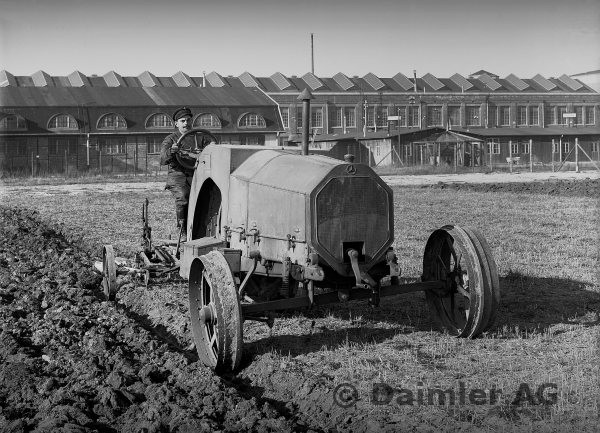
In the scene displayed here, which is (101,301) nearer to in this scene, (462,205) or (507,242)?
(507,242)

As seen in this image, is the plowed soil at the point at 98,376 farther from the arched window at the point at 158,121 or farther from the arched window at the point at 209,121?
the arched window at the point at 209,121

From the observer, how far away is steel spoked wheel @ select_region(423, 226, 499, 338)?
22.7 ft

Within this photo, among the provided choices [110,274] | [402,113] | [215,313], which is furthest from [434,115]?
[215,313]

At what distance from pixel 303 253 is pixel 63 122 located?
52.7m

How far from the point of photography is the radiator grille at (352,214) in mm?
6672

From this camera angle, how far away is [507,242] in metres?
13.5

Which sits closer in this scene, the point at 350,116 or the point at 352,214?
the point at 352,214

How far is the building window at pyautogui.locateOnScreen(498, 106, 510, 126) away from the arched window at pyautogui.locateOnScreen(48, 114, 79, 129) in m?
40.7

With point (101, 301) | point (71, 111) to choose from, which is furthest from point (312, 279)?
point (71, 111)

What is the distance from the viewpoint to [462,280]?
751cm

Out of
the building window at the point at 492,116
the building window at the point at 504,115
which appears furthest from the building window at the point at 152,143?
the building window at the point at 504,115

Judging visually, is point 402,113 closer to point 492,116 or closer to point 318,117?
point 318,117

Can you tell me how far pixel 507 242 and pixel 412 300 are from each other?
4.88 m

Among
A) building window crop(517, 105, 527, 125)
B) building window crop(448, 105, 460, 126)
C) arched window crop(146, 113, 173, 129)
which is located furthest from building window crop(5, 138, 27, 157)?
building window crop(517, 105, 527, 125)
